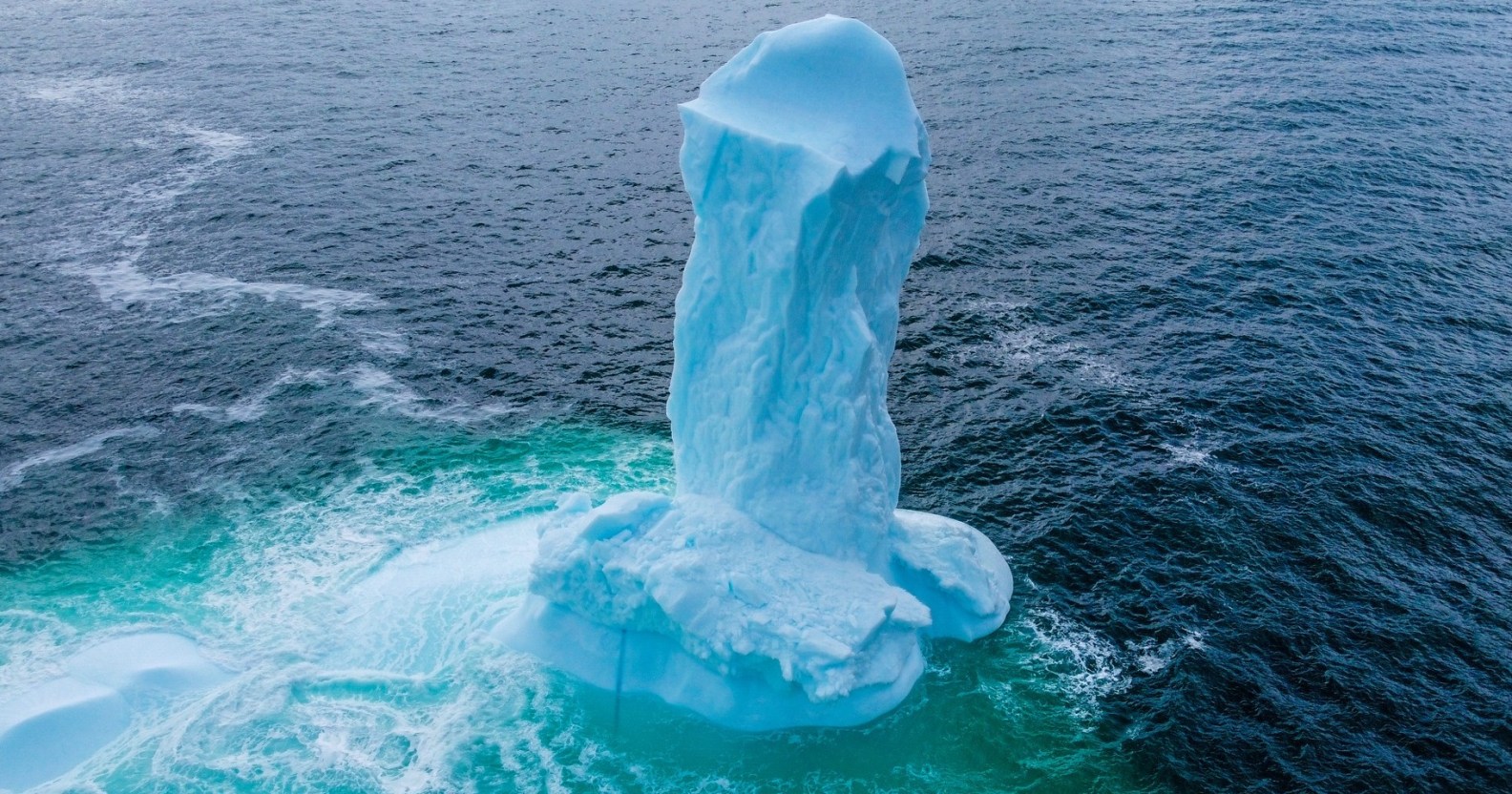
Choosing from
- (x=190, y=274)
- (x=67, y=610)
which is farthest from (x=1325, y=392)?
(x=190, y=274)

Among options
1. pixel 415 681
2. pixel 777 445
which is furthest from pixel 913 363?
pixel 415 681

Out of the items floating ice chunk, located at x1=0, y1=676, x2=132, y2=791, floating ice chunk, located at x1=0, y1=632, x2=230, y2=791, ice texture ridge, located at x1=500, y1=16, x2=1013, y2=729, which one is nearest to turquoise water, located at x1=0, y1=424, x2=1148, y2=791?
floating ice chunk, located at x1=0, y1=632, x2=230, y2=791

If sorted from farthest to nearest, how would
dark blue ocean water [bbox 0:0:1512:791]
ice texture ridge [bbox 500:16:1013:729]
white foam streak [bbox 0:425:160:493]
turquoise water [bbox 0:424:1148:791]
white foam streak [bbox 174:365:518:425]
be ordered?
white foam streak [bbox 174:365:518:425]
white foam streak [bbox 0:425:160:493]
dark blue ocean water [bbox 0:0:1512:791]
ice texture ridge [bbox 500:16:1013:729]
turquoise water [bbox 0:424:1148:791]

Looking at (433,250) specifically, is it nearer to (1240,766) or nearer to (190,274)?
(190,274)

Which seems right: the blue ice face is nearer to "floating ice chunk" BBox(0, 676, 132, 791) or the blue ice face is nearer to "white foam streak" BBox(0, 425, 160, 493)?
"floating ice chunk" BBox(0, 676, 132, 791)

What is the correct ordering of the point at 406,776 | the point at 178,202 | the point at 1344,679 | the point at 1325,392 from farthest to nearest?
the point at 178,202 → the point at 1325,392 → the point at 1344,679 → the point at 406,776

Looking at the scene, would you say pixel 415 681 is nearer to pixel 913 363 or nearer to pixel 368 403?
pixel 368 403
